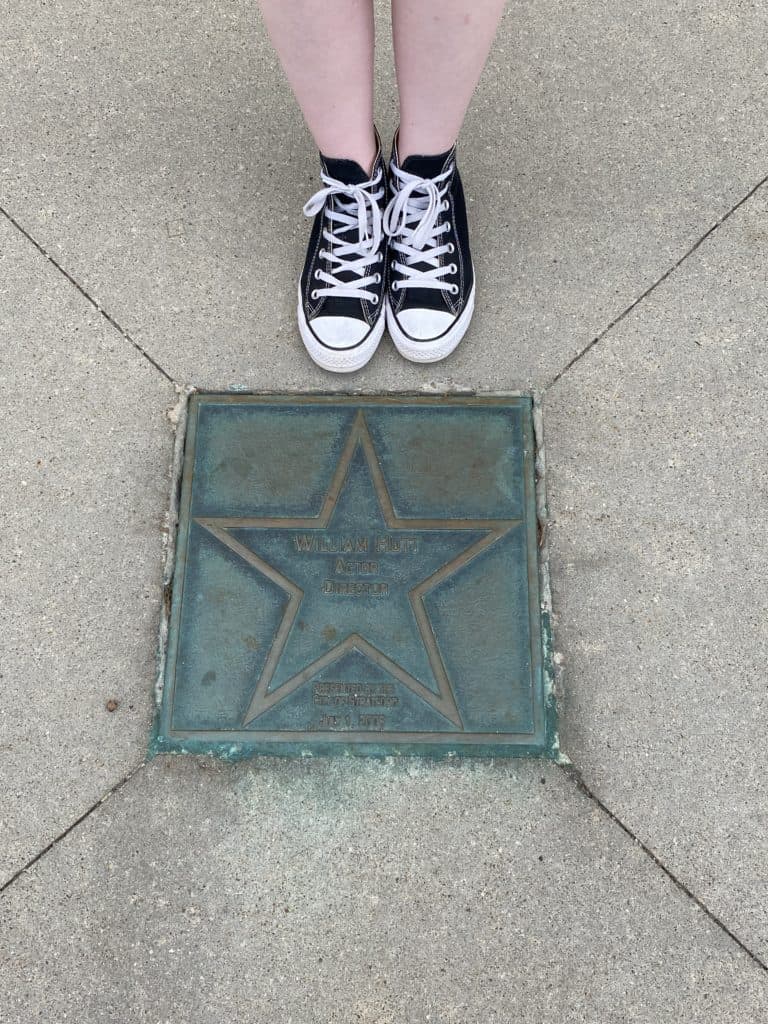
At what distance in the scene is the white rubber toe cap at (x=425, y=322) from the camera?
1.78 meters

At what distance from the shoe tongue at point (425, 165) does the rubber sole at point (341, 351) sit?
0.34 metres

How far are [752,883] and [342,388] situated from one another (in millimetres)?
1477

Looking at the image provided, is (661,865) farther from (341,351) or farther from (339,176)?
(339,176)

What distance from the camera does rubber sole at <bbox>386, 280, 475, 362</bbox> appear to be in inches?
70.6

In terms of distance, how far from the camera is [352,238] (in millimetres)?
1764

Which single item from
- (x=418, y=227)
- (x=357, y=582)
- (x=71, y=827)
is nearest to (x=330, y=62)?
(x=418, y=227)

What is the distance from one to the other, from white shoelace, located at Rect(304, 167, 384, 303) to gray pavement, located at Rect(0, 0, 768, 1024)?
18 centimetres

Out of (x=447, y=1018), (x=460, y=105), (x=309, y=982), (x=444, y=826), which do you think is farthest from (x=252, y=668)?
(x=460, y=105)

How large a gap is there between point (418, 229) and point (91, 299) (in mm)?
901

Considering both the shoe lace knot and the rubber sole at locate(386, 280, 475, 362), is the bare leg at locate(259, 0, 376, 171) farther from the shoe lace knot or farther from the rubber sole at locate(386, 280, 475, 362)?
the rubber sole at locate(386, 280, 475, 362)

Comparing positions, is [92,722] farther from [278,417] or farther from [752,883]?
[752,883]

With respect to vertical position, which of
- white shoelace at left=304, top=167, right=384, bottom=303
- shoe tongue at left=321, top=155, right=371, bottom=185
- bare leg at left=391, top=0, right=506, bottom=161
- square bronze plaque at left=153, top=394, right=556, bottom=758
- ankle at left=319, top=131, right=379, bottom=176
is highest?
bare leg at left=391, top=0, right=506, bottom=161

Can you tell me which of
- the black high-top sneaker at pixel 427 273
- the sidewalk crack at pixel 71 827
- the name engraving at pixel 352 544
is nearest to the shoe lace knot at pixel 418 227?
the black high-top sneaker at pixel 427 273

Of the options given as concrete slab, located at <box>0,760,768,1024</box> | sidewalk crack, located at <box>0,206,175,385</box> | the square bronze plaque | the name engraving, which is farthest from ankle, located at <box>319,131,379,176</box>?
concrete slab, located at <box>0,760,768,1024</box>
